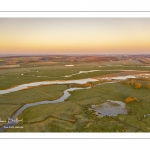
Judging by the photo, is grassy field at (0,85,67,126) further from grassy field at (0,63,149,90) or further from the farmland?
grassy field at (0,63,149,90)

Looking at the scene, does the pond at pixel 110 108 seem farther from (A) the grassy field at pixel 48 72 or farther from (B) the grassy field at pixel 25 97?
(A) the grassy field at pixel 48 72

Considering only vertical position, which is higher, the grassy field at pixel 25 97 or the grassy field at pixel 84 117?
the grassy field at pixel 25 97

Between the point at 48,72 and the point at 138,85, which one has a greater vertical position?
the point at 48,72
